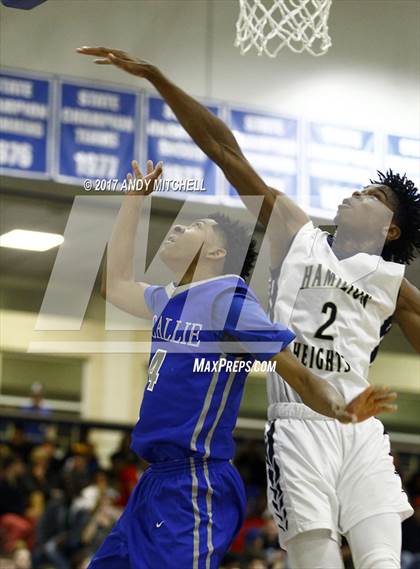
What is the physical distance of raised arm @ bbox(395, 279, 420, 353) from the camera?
457 cm

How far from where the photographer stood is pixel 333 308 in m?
4.44

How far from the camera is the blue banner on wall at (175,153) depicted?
7883 millimetres

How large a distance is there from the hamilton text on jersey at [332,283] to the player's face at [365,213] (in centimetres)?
27

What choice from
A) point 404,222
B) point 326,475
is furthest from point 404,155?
point 326,475

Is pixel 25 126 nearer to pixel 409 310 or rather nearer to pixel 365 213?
pixel 365 213

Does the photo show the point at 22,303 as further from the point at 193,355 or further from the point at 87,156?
the point at 193,355

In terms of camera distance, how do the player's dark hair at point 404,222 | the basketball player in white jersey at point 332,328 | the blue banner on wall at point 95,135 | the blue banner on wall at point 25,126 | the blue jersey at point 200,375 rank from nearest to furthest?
the blue jersey at point 200,375 < the basketball player in white jersey at point 332,328 < the player's dark hair at point 404,222 < the blue banner on wall at point 25,126 < the blue banner on wall at point 95,135

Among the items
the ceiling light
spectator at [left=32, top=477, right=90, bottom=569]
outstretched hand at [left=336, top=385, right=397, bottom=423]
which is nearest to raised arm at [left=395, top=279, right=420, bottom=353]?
outstretched hand at [left=336, top=385, right=397, bottom=423]

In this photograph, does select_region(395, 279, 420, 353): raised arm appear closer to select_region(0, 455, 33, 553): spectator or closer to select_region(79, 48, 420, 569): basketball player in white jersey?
select_region(79, 48, 420, 569): basketball player in white jersey

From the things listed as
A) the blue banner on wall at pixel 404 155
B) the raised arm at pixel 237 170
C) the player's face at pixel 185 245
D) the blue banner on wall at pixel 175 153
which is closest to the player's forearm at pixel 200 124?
the raised arm at pixel 237 170

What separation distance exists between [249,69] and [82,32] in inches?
46.5

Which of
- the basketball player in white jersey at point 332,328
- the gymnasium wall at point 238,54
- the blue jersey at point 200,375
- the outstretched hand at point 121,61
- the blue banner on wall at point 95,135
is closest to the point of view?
the blue jersey at point 200,375

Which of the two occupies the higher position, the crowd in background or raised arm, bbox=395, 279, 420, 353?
raised arm, bbox=395, 279, 420, 353

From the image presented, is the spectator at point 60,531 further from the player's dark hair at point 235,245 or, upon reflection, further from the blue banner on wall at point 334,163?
the player's dark hair at point 235,245
